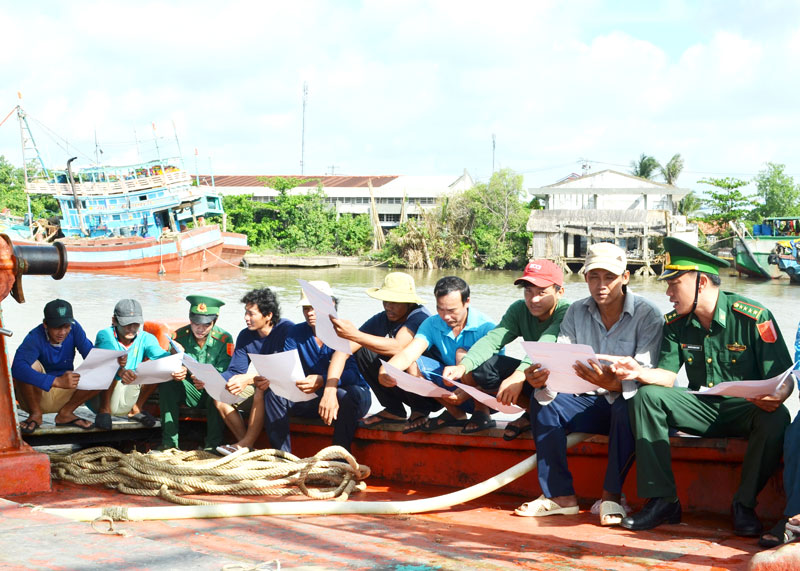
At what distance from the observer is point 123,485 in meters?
4.95

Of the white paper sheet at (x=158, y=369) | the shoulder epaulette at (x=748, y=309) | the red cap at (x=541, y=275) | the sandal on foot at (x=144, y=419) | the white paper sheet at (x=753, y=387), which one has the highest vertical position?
the red cap at (x=541, y=275)

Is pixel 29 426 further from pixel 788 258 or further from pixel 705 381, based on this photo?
pixel 788 258

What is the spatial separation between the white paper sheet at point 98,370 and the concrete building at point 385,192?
3992 centimetres

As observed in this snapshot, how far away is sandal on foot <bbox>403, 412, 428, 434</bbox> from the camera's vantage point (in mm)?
5078

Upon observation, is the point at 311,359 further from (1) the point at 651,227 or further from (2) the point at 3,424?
(1) the point at 651,227

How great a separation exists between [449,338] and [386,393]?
0.57 metres

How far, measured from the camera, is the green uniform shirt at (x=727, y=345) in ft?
12.8

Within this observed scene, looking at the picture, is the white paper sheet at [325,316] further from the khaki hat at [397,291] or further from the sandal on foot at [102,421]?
the sandal on foot at [102,421]

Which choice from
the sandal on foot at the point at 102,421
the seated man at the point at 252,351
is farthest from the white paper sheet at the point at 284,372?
the sandal on foot at the point at 102,421

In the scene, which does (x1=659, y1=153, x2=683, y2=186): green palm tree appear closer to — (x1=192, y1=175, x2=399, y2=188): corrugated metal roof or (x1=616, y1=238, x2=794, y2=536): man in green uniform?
(x1=192, y1=175, x2=399, y2=188): corrugated metal roof

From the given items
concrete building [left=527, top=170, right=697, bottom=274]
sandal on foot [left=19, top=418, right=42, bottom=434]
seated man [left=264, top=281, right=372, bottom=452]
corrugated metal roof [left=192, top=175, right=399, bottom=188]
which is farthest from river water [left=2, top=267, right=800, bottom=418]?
corrugated metal roof [left=192, top=175, right=399, bottom=188]

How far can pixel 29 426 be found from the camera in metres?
5.42

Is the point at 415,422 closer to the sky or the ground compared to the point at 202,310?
closer to the ground

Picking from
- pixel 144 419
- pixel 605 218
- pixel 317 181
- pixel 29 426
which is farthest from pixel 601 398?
pixel 317 181
